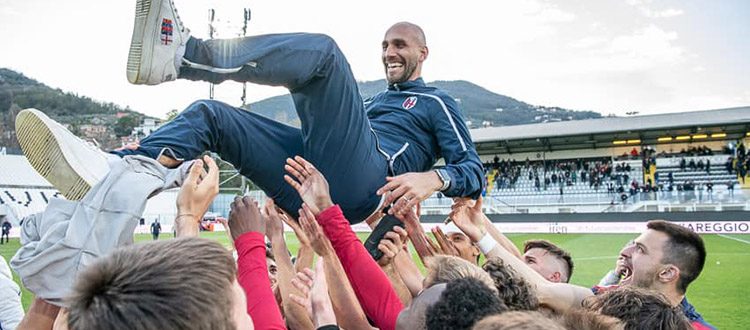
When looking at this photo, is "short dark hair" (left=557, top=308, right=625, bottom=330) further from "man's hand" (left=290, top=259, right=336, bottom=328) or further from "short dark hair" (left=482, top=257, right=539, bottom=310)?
"man's hand" (left=290, top=259, right=336, bottom=328)

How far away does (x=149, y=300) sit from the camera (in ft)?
3.81

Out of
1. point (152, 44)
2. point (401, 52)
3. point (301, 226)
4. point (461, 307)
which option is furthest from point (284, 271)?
point (461, 307)

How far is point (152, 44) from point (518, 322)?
1.90 meters

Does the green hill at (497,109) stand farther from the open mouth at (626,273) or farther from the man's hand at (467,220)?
the man's hand at (467,220)

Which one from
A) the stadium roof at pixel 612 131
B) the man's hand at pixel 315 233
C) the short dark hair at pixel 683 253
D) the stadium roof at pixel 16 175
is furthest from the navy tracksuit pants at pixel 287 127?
the stadium roof at pixel 16 175

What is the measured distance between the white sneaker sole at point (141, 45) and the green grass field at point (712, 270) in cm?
146

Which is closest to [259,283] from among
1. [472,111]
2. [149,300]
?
[149,300]

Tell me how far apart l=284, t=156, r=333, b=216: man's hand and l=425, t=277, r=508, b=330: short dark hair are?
1007 mm

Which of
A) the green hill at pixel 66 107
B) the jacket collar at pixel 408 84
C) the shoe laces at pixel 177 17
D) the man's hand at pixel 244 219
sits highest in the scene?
the green hill at pixel 66 107

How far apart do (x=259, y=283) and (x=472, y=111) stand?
140 m

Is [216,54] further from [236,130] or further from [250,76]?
[236,130]

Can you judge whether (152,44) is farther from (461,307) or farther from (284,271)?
(461,307)

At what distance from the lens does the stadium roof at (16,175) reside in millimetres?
39188

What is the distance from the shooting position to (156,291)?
1.18 metres
